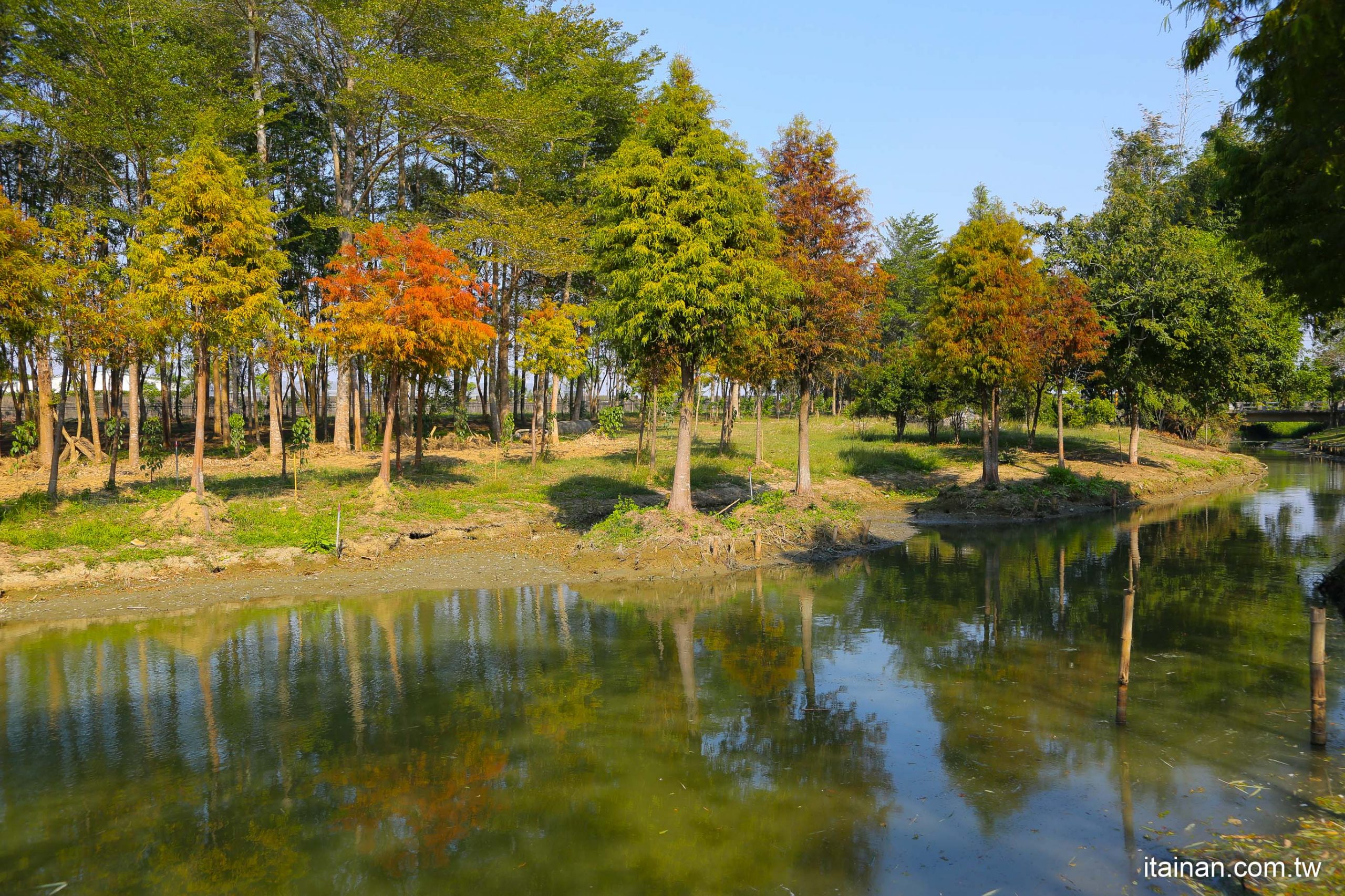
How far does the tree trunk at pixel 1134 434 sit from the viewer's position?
37688mm

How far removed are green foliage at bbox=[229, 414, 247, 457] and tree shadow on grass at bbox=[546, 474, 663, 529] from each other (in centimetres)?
1369

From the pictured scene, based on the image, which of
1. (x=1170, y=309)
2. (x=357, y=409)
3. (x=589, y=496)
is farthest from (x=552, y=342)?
(x=1170, y=309)

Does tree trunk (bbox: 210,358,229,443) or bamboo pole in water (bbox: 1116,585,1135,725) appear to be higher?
tree trunk (bbox: 210,358,229,443)

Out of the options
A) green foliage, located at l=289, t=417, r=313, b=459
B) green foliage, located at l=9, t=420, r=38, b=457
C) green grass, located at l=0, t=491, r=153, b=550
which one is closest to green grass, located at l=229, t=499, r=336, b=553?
green grass, located at l=0, t=491, r=153, b=550

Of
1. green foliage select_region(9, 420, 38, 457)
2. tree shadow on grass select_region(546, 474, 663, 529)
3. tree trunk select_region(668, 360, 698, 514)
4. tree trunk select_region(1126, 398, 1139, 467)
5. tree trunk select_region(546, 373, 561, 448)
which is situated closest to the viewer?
tree trunk select_region(668, 360, 698, 514)

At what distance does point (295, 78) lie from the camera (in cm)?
3791

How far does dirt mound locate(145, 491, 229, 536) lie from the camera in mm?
19359

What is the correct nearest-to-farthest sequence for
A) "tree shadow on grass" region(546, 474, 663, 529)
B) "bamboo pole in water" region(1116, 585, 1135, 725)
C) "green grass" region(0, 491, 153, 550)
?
"bamboo pole in water" region(1116, 585, 1135, 725) < "green grass" region(0, 491, 153, 550) < "tree shadow on grass" region(546, 474, 663, 529)

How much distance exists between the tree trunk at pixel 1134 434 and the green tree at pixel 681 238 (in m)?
25.4

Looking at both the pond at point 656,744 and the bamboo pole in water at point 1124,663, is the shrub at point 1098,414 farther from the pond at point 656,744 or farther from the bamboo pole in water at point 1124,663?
the bamboo pole in water at point 1124,663

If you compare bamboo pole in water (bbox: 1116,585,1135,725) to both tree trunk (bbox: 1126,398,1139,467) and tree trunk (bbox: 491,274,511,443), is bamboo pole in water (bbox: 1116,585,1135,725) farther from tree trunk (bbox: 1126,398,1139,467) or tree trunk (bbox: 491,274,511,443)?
tree trunk (bbox: 1126,398,1139,467)

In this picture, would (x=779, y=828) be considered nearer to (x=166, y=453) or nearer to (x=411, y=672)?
(x=411, y=672)

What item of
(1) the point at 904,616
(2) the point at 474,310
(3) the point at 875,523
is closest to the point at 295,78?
(2) the point at 474,310

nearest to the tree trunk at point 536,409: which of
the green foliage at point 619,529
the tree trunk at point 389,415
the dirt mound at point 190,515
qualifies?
the tree trunk at point 389,415
